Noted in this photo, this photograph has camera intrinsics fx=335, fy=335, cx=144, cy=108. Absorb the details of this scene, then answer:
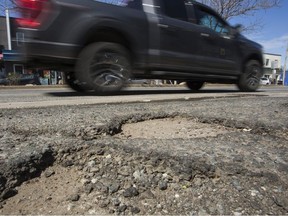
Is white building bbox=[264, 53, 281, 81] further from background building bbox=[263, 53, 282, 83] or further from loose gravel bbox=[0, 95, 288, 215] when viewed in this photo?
loose gravel bbox=[0, 95, 288, 215]

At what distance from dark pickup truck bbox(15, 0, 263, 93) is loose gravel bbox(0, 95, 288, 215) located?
8.33ft

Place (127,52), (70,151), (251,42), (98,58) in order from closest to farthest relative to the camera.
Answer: (70,151)
(98,58)
(127,52)
(251,42)

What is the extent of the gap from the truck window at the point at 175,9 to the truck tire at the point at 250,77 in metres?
2.12

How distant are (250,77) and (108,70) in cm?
374

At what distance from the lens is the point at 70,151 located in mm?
1751

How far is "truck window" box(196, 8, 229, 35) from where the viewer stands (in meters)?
6.32

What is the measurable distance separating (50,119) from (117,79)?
266 centimetres

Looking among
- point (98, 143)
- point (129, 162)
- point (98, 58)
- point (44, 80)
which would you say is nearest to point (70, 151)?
point (98, 143)

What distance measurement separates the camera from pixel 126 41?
5.18 metres

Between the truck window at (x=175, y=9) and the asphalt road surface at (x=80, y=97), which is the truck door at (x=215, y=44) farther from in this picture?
the asphalt road surface at (x=80, y=97)

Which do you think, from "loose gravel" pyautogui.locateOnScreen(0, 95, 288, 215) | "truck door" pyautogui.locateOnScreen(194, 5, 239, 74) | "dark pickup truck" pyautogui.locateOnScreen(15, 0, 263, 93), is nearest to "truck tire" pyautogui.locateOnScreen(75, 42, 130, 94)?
"dark pickup truck" pyautogui.locateOnScreen(15, 0, 263, 93)

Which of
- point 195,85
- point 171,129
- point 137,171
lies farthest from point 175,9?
point 137,171

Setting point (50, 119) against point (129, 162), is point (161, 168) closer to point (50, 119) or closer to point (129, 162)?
point (129, 162)

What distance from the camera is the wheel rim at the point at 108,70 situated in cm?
488
